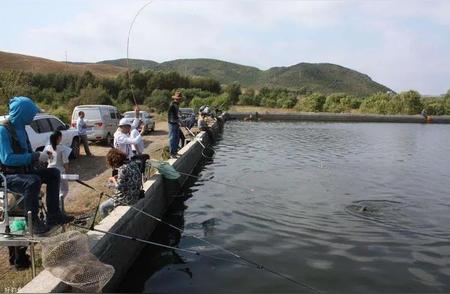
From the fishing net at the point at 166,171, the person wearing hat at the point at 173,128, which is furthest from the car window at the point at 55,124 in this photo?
the fishing net at the point at 166,171

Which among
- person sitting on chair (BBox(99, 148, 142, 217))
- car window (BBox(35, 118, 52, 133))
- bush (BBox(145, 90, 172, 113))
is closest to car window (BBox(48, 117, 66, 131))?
car window (BBox(35, 118, 52, 133))

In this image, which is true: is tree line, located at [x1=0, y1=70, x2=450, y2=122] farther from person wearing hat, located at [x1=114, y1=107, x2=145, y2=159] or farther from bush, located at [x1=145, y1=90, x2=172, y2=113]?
person wearing hat, located at [x1=114, y1=107, x2=145, y2=159]

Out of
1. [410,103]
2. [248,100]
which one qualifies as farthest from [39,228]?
[248,100]

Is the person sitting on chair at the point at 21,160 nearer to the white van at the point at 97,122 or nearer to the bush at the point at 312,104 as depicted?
the white van at the point at 97,122

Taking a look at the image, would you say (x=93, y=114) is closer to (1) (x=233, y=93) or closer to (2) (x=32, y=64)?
(1) (x=233, y=93)

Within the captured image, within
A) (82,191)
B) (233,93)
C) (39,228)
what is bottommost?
(82,191)

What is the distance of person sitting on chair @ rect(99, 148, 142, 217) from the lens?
28.9 ft

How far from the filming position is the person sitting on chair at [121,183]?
880 cm

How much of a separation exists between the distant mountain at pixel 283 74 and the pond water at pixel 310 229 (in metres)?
129

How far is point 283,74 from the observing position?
557 ft

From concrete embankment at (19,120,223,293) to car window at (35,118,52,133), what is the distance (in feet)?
18.0

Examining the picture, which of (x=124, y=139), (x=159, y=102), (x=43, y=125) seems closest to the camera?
(x=124, y=139)

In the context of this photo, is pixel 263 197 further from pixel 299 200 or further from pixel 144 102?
pixel 144 102

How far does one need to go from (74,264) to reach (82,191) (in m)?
7.02
